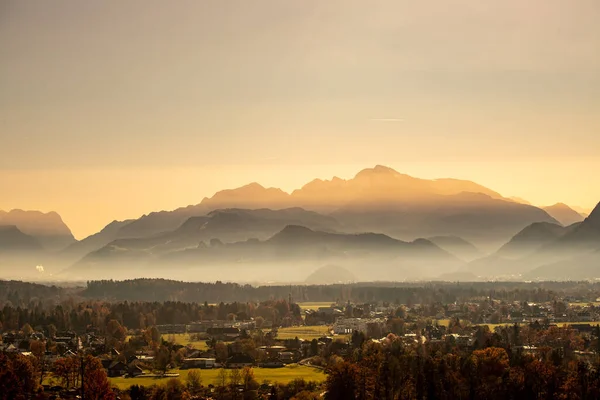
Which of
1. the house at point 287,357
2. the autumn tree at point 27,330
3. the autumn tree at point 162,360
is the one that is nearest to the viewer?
the autumn tree at point 162,360

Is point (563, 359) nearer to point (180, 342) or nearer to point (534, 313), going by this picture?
point (180, 342)

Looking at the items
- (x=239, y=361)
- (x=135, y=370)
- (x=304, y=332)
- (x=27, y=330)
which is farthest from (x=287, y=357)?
(x=27, y=330)

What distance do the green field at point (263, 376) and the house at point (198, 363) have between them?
1809 millimetres

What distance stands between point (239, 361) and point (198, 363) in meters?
3.09

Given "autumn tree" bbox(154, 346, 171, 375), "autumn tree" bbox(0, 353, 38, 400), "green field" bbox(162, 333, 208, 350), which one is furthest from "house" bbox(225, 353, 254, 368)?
"autumn tree" bbox(0, 353, 38, 400)

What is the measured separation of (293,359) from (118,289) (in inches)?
4096

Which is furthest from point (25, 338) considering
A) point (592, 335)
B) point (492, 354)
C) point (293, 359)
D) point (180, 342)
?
point (592, 335)

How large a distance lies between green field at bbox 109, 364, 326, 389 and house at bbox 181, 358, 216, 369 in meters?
1.81

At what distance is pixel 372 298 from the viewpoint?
15712 centimetres

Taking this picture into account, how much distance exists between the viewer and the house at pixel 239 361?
66.6 meters

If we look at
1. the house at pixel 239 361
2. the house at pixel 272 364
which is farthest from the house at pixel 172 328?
the house at pixel 272 364

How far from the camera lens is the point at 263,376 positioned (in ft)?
196

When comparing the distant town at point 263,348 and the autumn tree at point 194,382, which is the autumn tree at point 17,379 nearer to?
the distant town at point 263,348

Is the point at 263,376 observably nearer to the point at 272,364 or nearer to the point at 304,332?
the point at 272,364
